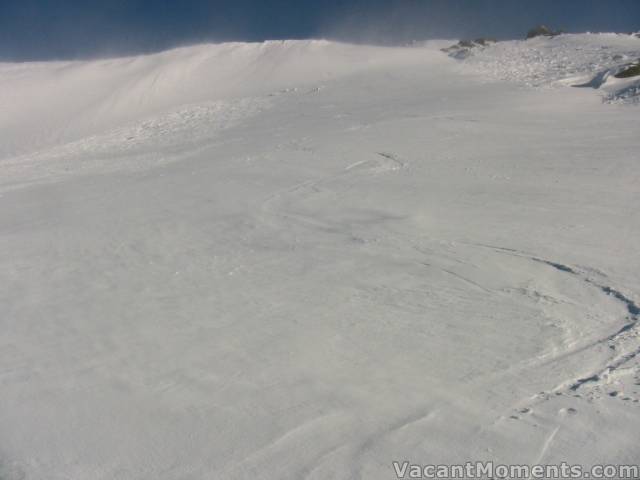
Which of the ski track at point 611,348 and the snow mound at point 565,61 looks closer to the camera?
→ the ski track at point 611,348

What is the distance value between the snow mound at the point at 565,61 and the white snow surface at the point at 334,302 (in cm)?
175

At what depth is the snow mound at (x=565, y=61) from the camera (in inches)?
512

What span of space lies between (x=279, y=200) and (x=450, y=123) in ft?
13.8

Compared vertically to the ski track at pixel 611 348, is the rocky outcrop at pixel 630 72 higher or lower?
higher

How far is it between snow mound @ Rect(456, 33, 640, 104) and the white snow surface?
5.73ft

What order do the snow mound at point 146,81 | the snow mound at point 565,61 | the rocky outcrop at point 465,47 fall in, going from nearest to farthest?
the snow mound at point 565,61, the snow mound at point 146,81, the rocky outcrop at point 465,47

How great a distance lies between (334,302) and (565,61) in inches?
550

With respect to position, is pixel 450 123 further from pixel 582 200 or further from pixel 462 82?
pixel 462 82

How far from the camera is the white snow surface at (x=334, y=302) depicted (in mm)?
2869

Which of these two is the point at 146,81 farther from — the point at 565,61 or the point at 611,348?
the point at 611,348

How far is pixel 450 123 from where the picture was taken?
10398mm

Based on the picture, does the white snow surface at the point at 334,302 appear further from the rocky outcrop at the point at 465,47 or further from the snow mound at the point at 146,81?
the rocky outcrop at the point at 465,47

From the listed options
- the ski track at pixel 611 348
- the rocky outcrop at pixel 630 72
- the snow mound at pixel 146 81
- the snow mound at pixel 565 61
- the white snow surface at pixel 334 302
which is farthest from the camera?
the snow mound at pixel 146 81

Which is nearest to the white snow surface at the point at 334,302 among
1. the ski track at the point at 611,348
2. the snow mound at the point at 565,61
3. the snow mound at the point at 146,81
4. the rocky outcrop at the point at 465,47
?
the ski track at the point at 611,348
